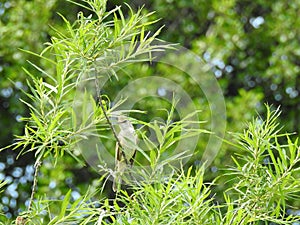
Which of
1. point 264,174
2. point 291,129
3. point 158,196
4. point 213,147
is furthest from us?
point 291,129

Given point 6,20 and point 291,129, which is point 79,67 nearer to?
point 6,20

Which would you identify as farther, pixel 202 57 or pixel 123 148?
pixel 202 57

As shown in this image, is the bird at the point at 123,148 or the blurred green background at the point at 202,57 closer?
the bird at the point at 123,148

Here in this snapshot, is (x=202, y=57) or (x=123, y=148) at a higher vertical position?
(x=123, y=148)

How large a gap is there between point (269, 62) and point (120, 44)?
3806 mm

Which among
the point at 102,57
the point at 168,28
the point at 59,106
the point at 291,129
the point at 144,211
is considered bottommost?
the point at 291,129

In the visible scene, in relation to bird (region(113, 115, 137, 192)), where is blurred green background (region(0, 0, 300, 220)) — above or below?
below

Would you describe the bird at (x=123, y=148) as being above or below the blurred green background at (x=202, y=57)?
above

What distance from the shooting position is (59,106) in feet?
4.84

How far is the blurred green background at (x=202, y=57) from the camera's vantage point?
4391 millimetres

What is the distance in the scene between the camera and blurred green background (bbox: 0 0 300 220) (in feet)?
14.4

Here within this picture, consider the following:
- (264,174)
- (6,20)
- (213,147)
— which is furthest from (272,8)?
(264,174)

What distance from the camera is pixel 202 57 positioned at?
182 inches

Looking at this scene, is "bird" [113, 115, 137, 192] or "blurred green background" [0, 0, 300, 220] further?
"blurred green background" [0, 0, 300, 220]
